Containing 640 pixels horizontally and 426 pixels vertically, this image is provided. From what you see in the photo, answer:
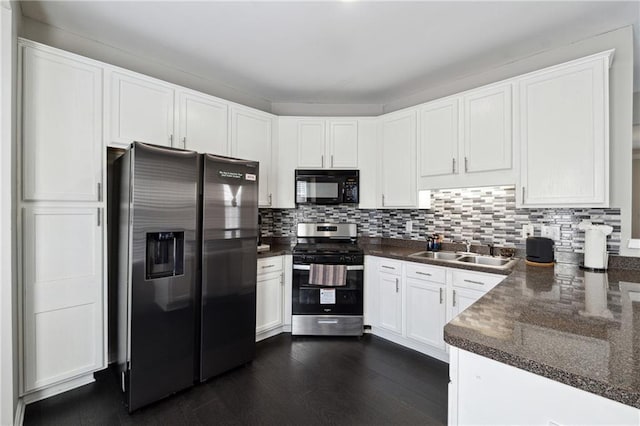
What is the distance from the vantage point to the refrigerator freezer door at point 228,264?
2.17 m

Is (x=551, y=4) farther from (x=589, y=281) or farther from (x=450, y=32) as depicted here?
(x=589, y=281)

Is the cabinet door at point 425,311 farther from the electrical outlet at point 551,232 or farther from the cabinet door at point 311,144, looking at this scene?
the cabinet door at point 311,144

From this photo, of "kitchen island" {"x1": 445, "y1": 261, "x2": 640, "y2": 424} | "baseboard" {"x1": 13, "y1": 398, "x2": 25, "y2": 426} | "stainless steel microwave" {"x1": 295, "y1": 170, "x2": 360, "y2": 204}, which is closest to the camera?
"kitchen island" {"x1": 445, "y1": 261, "x2": 640, "y2": 424}

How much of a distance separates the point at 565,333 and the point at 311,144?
277 cm

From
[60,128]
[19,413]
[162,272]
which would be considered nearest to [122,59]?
[60,128]

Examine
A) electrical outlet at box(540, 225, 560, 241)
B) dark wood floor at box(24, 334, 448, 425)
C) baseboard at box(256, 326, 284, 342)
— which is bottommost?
dark wood floor at box(24, 334, 448, 425)

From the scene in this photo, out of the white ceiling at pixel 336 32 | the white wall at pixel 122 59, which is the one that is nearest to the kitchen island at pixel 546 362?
the white ceiling at pixel 336 32

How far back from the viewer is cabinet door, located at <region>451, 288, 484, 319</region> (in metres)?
2.29

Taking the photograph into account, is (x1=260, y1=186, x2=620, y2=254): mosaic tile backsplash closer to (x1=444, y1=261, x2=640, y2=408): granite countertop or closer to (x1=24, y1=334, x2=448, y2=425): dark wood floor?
(x1=444, y1=261, x2=640, y2=408): granite countertop

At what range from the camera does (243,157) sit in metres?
2.96

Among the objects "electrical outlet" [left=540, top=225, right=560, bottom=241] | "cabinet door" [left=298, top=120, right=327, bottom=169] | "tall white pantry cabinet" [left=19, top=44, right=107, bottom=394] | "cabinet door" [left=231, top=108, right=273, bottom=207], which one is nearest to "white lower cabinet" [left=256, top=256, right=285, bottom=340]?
"cabinet door" [left=231, top=108, right=273, bottom=207]

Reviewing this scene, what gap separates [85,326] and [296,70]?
265cm

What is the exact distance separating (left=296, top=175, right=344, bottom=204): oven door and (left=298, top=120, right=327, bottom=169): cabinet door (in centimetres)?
17

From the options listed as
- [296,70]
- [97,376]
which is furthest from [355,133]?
[97,376]
